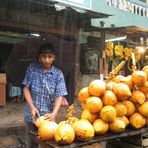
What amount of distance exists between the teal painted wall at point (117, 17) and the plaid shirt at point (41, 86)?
797 centimetres

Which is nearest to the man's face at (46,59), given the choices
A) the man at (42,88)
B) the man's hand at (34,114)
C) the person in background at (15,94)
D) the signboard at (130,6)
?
the man at (42,88)

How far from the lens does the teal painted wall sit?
39.7 feet

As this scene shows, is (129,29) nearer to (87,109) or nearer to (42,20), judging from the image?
(42,20)

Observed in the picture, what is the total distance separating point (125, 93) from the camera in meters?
3.19

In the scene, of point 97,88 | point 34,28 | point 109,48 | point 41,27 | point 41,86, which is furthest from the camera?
point 109,48

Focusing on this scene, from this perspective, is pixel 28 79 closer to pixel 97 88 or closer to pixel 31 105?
pixel 31 105

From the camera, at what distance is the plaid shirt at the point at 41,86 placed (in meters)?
4.08

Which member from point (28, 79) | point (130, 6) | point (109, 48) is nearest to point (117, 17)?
point (130, 6)

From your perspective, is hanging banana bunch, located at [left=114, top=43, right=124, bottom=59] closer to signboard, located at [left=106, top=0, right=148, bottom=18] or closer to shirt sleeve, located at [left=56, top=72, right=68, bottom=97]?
signboard, located at [left=106, top=0, right=148, bottom=18]

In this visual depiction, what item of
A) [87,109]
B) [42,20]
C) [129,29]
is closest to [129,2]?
[129,29]

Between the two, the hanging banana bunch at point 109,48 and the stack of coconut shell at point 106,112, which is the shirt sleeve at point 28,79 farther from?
the hanging banana bunch at point 109,48

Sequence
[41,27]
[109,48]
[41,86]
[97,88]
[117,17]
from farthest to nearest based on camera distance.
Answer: [117,17], [109,48], [41,27], [41,86], [97,88]

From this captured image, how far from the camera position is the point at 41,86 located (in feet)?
13.4

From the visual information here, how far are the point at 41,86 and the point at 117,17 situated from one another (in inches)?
377
